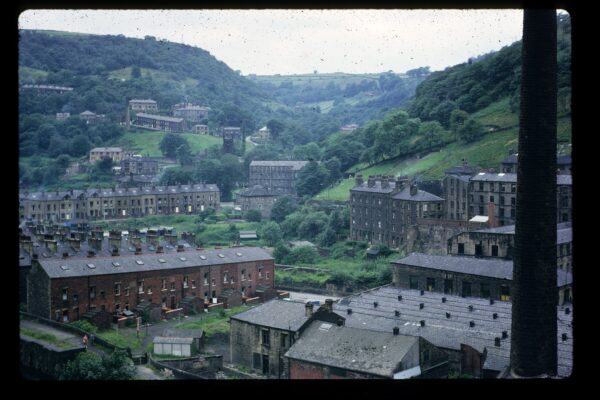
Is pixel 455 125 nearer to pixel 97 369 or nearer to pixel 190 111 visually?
pixel 97 369

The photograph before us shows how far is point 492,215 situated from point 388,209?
6078 mm

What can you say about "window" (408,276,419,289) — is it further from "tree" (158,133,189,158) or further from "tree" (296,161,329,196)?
"tree" (158,133,189,158)

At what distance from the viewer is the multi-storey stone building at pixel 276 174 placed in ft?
171

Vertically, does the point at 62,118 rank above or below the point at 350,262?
above

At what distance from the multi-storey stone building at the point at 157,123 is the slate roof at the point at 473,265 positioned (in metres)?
43.4

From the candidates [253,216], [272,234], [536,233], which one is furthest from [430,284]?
[253,216]

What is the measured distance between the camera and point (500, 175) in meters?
29.0

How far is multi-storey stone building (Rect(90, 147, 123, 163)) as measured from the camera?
52.3m

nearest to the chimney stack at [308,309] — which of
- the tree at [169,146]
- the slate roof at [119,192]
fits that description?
the slate roof at [119,192]

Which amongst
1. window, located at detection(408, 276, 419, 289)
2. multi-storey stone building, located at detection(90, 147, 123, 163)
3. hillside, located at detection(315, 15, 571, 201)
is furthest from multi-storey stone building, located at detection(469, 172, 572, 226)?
multi-storey stone building, located at detection(90, 147, 123, 163)

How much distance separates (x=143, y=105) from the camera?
6675 centimetres
